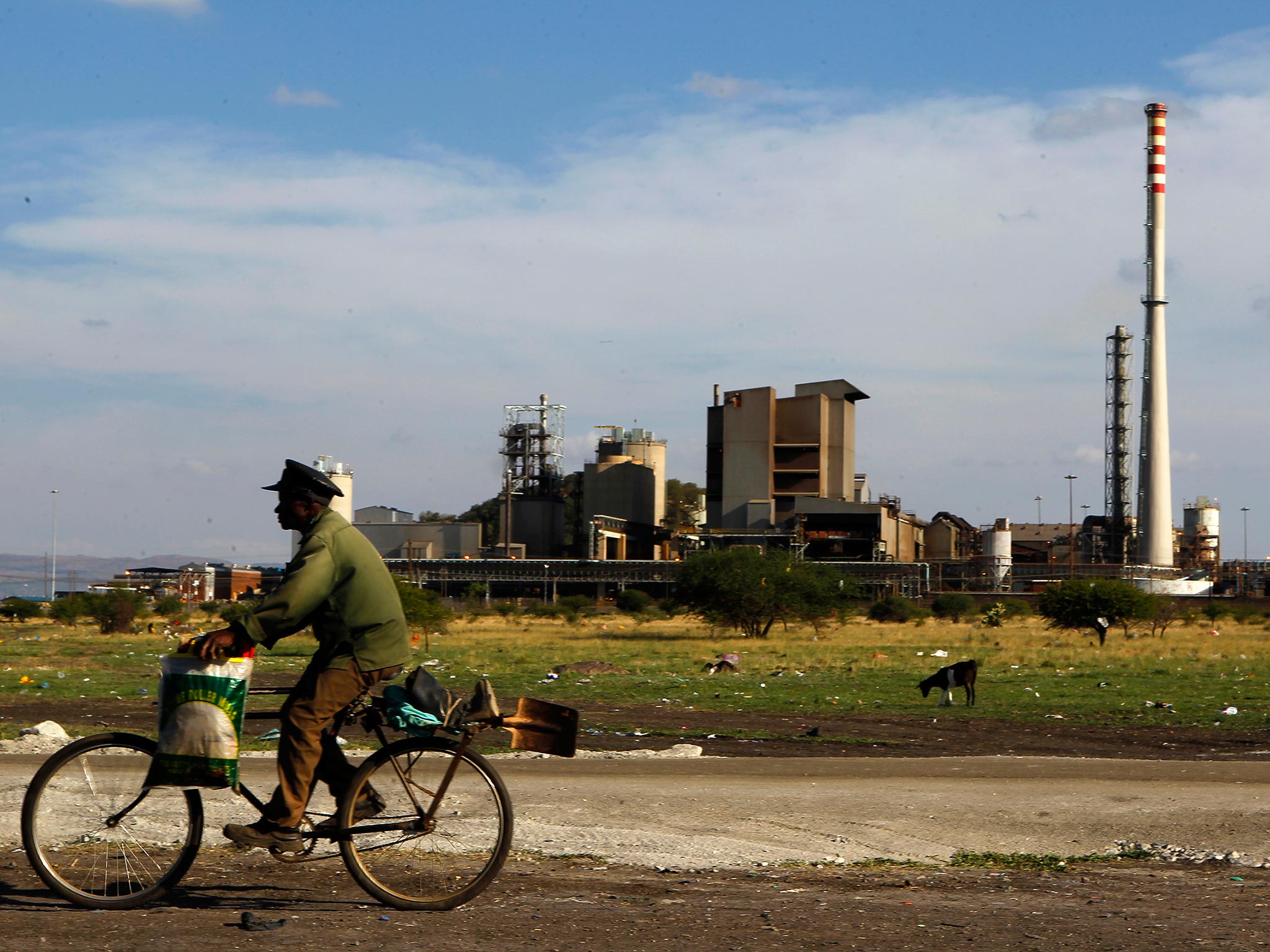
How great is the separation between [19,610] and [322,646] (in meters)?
68.4

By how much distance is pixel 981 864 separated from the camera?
265 inches

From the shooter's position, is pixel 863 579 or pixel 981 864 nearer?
pixel 981 864

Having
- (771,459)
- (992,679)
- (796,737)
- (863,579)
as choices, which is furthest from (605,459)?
(796,737)

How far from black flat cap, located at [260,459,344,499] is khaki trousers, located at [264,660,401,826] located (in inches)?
29.8

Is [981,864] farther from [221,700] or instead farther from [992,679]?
[992,679]

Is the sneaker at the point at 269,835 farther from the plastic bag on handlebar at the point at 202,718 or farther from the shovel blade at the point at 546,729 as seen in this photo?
the shovel blade at the point at 546,729

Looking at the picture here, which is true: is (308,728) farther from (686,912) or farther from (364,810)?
(686,912)

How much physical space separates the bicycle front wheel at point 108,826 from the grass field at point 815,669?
12966mm

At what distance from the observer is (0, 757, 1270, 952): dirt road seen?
505 centimetres

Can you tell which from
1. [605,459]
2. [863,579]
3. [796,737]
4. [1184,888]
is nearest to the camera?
[1184,888]

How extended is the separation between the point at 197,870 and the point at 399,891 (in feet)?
4.19

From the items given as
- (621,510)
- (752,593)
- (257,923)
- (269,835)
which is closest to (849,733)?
(269,835)

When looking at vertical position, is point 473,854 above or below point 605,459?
below

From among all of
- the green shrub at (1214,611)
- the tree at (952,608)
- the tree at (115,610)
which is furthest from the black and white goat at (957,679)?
the tree at (952,608)
